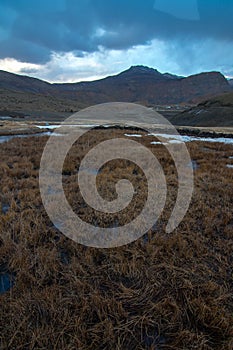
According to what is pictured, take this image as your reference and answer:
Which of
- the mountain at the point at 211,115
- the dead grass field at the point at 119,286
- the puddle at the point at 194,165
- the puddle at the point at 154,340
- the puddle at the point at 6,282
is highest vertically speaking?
the mountain at the point at 211,115

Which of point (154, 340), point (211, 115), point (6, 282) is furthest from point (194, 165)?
point (211, 115)

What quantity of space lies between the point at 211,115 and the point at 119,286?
51.3 m

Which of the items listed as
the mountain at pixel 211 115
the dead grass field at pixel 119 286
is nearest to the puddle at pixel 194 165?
the dead grass field at pixel 119 286

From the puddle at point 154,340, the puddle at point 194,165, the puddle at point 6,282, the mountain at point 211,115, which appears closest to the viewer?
the puddle at point 154,340

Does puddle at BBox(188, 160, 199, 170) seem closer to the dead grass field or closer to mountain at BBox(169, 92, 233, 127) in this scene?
the dead grass field

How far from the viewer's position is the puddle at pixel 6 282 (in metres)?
2.86

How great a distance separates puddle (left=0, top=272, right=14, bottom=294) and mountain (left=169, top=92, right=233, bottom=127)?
4426 cm

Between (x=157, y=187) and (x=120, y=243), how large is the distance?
3.09 m

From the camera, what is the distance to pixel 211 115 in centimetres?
4738

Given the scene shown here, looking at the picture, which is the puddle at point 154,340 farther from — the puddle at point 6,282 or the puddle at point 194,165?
the puddle at point 194,165

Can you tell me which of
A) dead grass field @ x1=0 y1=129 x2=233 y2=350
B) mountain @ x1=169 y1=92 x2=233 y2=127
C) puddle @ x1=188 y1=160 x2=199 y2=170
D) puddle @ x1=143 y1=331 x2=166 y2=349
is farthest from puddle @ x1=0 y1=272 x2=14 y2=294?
mountain @ x1=169 y1=92 x2=233 y2=127

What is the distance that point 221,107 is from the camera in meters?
49.6

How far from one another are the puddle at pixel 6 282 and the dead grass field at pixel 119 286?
8cm

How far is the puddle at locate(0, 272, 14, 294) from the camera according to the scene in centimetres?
286
